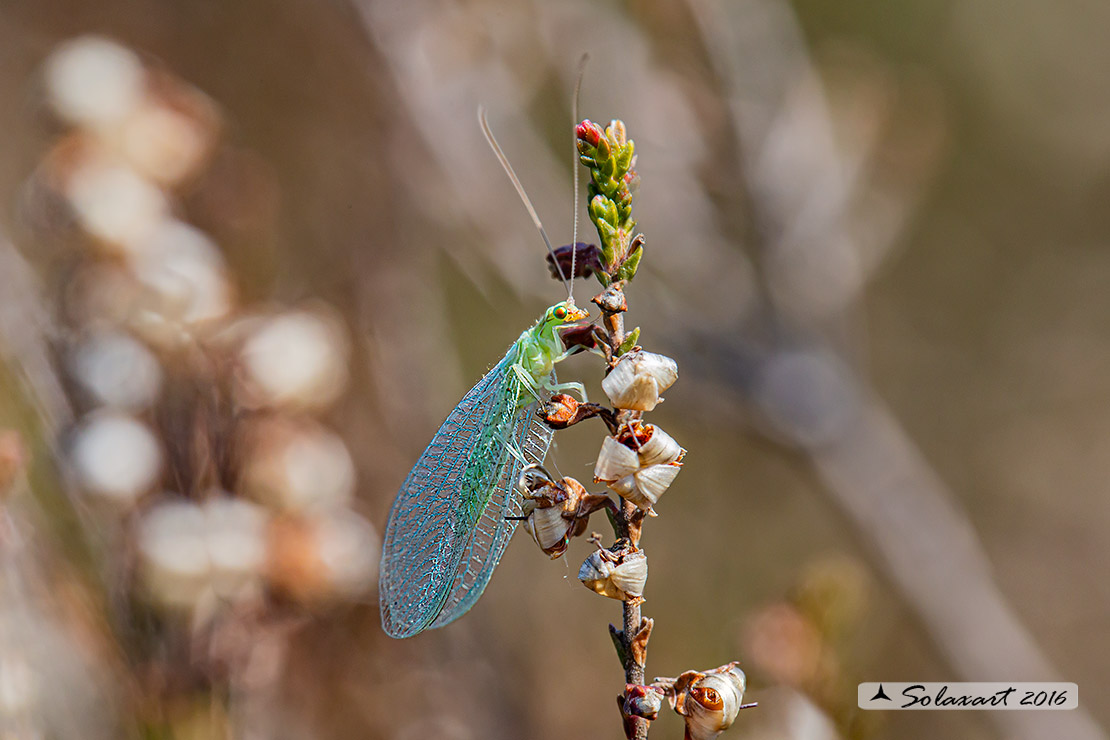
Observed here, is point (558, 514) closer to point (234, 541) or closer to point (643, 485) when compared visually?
point (643, 485)

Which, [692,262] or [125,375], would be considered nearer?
[125,375]

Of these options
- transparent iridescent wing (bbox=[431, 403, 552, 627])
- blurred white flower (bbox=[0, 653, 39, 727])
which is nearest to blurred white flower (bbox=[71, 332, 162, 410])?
blurred white flower (bbox=[0, 653, 39, 727])

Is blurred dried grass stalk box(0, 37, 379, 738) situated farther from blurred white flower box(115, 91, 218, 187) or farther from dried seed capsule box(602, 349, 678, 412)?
dried seed capsule box(602, 349, 678, 412)

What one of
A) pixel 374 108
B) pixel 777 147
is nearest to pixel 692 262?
pixel 777 147

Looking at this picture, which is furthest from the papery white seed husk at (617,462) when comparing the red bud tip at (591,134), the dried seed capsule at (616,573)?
the red bud tip at (591,134)

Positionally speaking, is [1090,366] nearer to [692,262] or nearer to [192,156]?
[692,262]

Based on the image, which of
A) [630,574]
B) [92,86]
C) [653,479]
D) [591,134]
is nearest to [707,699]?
[630,574]

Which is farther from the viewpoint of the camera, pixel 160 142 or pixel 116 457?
pixel 160 142
